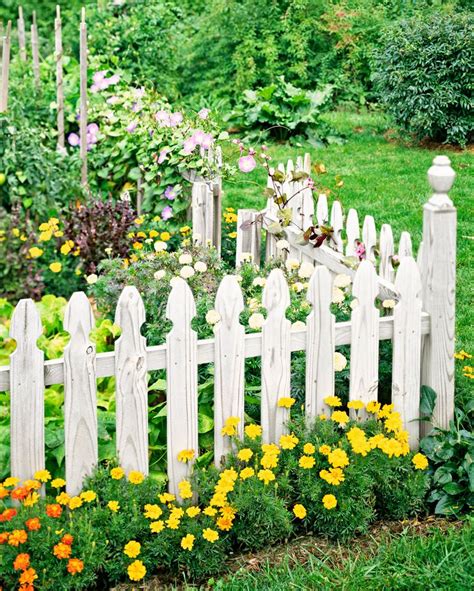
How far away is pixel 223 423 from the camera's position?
353 centimetres

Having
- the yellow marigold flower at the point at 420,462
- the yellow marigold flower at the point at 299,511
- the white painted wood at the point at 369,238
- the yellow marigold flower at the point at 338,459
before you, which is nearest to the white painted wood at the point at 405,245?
the white painted wood at the point at 369,238

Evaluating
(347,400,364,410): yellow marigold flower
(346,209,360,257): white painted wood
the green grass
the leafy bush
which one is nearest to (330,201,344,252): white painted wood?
(346,209,360,257): white painted wood

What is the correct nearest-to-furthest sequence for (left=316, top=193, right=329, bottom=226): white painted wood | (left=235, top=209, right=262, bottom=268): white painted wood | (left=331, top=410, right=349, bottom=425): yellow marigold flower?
(left=331, top=410, right=349, bottom=425): yellow marigold flower < (left=316, top=193, right=329, bottom=226): white painted wood < (left=235, top=209, right=262, bottom=268): white painted wood

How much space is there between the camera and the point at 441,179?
11.8ft

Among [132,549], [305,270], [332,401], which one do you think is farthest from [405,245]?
[132,549]

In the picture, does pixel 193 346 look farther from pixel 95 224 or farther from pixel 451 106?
pixel 451 106

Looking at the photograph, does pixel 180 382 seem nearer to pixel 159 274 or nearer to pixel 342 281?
→ pixel 342 281

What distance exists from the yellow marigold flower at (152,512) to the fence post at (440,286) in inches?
47.9

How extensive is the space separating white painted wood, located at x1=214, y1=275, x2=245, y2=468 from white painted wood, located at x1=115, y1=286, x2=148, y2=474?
0.91 feet

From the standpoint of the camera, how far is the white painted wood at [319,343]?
139 inches

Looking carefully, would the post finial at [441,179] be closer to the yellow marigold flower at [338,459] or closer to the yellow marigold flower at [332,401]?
the yellow marigold flower at [332,401]

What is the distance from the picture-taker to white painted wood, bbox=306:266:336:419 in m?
3.53

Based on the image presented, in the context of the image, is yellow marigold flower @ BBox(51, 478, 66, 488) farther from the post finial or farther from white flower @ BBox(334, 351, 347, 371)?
the post finial

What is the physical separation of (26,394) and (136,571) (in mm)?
676
